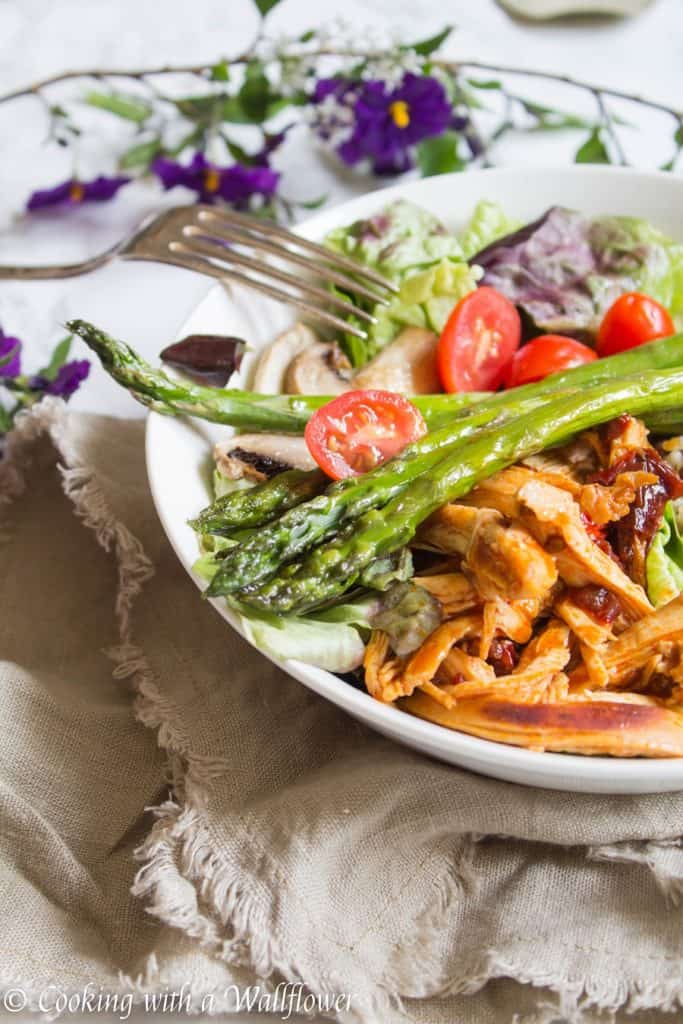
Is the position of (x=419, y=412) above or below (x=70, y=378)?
above

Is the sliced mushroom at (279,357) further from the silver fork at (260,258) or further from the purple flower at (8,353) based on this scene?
the purple flower at (8,353)

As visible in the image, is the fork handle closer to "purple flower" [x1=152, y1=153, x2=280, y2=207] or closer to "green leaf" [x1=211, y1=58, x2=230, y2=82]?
"purple flower" [x1=152, y1=153, x2=280, y2=207]

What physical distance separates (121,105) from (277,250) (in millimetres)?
1921

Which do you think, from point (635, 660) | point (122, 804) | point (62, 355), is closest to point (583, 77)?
point (62, 355)

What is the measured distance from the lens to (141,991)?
289 centimetres

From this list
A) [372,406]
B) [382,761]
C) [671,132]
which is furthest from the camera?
[671,132]

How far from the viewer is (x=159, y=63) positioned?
6.09 meters

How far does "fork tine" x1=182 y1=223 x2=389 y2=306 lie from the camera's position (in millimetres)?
4133

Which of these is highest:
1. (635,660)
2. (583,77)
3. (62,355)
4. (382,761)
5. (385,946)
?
(583,77)

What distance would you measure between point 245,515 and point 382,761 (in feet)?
2.62

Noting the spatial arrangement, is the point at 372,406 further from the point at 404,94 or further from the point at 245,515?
the point at 404,94

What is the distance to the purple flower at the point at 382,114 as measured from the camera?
16.9 feet

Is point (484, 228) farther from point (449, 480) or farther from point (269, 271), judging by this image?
point (449, 480)

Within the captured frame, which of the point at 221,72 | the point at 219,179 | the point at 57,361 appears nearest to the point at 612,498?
the point at 57,361
